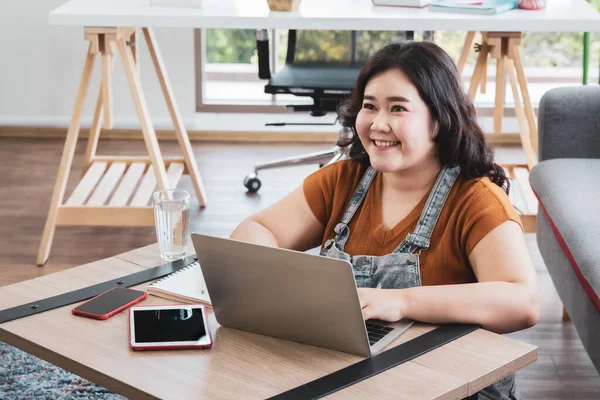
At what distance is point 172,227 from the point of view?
1.79 m

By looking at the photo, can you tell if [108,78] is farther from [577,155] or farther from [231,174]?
[577,155]

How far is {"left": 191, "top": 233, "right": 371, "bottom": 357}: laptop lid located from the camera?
131 cm

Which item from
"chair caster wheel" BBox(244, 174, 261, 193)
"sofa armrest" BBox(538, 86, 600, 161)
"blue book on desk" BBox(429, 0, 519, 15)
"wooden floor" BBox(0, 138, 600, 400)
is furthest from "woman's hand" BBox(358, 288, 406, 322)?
"chair caster wheel" BBox(244, 174, 261, 193)

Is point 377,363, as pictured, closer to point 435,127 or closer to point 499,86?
point 435,127

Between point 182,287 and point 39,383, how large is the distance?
35.2 inches

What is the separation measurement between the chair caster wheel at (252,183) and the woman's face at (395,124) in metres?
2.31

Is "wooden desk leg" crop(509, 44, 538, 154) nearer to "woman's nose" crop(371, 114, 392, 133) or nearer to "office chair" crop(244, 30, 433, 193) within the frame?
"office chair" crop(244, 30, 433, 193)

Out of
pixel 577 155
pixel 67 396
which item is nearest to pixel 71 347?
pixel 67 396

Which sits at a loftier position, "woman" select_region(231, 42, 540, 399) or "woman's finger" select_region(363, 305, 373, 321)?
"woman" select_region(231, 42, 540, 399)

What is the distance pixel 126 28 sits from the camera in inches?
125

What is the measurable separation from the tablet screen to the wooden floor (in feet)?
3.67

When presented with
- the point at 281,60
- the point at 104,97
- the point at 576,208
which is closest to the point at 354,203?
the point at 576,208

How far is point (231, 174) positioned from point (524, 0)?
1581 millimetres

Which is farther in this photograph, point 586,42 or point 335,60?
point 586,42
